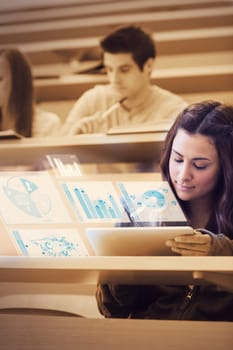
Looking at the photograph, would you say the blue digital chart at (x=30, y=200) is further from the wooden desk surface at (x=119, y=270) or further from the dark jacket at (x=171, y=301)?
the dark jacket at (x=171, y=301)

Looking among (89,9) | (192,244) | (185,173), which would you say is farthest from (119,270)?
(89,9)

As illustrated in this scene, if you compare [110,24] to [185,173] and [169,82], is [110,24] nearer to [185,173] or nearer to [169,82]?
[169,82]

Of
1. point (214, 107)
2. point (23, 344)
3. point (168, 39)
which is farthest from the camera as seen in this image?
point (168, 39)

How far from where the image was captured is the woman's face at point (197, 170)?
1376mm

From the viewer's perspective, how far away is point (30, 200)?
1456 mm

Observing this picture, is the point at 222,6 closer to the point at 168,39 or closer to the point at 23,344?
the point at 168,39

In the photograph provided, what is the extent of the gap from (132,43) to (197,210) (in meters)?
0.55

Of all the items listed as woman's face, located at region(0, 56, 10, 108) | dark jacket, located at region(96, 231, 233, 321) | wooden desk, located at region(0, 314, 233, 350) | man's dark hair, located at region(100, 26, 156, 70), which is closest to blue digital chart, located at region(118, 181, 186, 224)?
dark jacket, located at region(96, 231, 233, 321)

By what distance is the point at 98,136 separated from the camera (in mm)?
1481


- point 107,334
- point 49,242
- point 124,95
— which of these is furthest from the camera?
point 124,95

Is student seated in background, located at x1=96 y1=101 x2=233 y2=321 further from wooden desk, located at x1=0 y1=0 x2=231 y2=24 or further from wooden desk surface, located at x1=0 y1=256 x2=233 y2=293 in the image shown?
wooden desk, located at x1=0 y1=0 x2=231 y2=24

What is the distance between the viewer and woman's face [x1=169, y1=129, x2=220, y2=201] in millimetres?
1376

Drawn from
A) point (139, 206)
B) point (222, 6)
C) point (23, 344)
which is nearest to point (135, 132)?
point (139, 206)

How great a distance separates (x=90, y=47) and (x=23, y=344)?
88 cm
